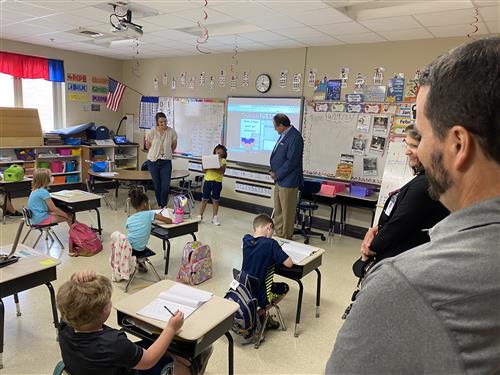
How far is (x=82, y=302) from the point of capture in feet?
4.88

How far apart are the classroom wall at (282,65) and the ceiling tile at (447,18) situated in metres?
0.66

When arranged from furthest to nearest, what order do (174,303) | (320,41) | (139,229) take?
1. (320,41)
2. (139,229)
3. (174,303)

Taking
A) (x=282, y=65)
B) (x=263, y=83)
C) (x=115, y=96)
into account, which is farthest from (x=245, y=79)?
(x=115, y=96)

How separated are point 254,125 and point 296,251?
12.1 ft

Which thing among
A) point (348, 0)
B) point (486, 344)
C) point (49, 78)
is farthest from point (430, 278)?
point (49, 78)

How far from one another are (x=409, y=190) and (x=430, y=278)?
63.6 inches

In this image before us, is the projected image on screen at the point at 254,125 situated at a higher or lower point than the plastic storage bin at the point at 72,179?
higher

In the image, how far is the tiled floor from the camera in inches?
95.6

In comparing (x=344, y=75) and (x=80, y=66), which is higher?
(x=80, y=66)

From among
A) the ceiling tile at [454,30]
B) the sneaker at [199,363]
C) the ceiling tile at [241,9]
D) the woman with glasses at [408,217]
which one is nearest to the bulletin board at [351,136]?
the ceiling tile at [454,30]

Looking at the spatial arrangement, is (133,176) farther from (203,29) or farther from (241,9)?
(241,9)

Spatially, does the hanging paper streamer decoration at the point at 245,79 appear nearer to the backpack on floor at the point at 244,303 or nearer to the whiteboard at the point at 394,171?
the whiteboard at the point at 394,171

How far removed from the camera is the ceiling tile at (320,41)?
4993 mm

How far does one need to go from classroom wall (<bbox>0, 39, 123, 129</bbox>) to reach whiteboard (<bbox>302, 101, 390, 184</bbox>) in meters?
4.73
